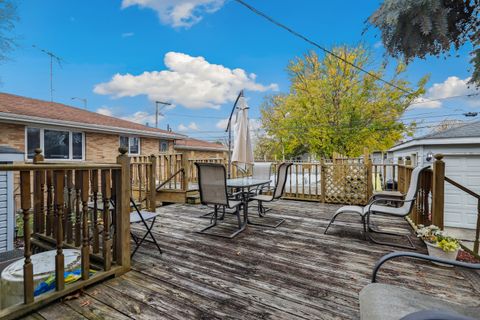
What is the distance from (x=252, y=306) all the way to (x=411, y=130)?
13785mm

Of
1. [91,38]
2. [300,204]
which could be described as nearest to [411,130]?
[300,204]

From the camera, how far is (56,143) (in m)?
8.29

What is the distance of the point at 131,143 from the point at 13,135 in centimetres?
422

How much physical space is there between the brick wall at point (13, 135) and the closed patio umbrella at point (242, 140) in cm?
713

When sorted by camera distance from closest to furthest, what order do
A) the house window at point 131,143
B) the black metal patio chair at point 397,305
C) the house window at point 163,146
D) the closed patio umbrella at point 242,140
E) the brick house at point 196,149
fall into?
the black metal patio chair at point 397,305, the closed patio umbrella at point 242,140, the house window at point 131,143, the house window at point 163,146, the brick house at point 196,149

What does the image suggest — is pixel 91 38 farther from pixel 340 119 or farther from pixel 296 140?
pixel 340 119

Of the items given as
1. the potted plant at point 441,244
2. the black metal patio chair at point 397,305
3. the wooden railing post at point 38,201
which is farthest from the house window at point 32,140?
the potted plant at point 441,244

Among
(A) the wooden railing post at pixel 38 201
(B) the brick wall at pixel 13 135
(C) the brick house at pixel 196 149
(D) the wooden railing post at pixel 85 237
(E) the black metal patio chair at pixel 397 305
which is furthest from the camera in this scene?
(C) the brick house at pixel 196 149

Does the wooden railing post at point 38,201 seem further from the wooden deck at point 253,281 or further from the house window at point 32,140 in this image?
the house window at point 32,140

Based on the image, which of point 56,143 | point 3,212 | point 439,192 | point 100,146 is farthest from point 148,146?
point 439,192

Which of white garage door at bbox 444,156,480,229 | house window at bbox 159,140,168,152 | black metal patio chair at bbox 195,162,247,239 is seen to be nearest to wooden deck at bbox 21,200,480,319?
black metal patio chair at bbox 195,162,247,239

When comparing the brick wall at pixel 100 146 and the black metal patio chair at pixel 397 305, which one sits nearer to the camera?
the black metal patio chair at pixel 397 305

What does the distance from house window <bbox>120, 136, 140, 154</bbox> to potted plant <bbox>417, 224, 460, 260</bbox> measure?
10.8m

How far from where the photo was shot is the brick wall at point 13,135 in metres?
6.97
